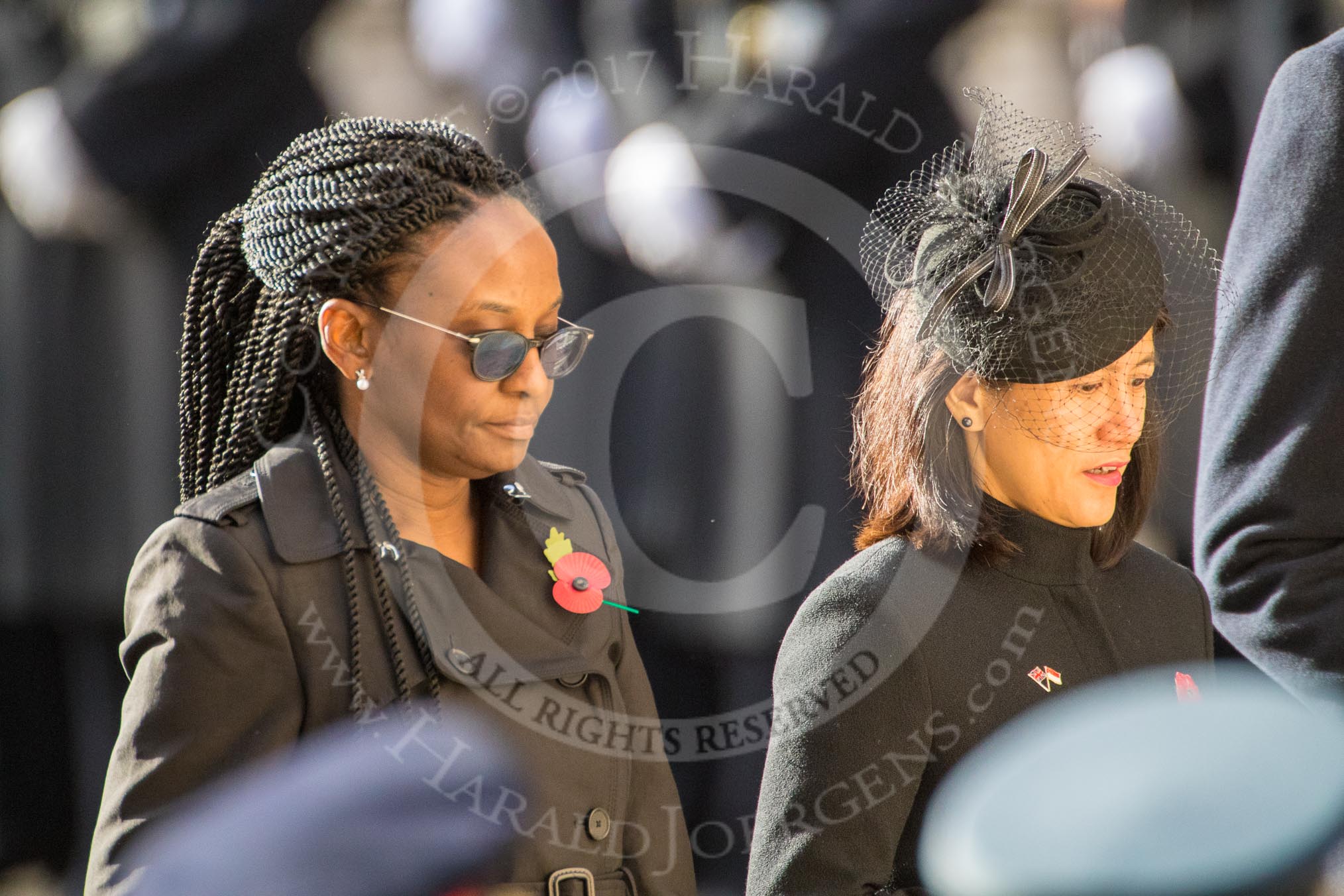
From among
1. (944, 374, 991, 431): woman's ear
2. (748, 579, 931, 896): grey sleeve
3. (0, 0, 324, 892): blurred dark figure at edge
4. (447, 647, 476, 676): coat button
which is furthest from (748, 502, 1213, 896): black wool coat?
(0, 0, 324, 892): blurred dark figure at edge

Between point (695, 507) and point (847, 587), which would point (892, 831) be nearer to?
point (847, 587)

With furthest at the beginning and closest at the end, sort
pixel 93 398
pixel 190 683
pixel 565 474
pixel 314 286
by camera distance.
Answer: pixel 93 398, pixel 565 474, pixel 314 286, pixel 190 683

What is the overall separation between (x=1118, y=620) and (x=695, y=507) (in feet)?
3.90

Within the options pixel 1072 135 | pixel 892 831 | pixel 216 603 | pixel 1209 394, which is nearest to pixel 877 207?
pixel 1072 135

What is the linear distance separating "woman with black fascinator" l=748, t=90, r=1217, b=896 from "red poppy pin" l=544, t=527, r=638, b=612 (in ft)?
0.86

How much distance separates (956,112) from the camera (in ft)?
8.14

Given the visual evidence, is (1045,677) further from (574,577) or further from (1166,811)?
(574,577)

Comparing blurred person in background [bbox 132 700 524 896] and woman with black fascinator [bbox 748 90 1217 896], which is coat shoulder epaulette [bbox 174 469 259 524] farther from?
woman with black fascinator [bbox 748 90 1217 896]

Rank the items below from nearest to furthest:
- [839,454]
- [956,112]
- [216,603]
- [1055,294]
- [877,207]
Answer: [216,603] < [1055,294] < [877,207] < [956,112] < [839,454]

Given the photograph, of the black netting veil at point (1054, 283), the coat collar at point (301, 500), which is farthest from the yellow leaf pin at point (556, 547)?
the black netting veil at point (1054, 283)

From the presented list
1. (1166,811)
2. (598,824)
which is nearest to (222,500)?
(598,824)

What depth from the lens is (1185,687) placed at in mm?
1565

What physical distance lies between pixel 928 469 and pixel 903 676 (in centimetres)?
27

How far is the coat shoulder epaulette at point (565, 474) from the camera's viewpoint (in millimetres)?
1819
